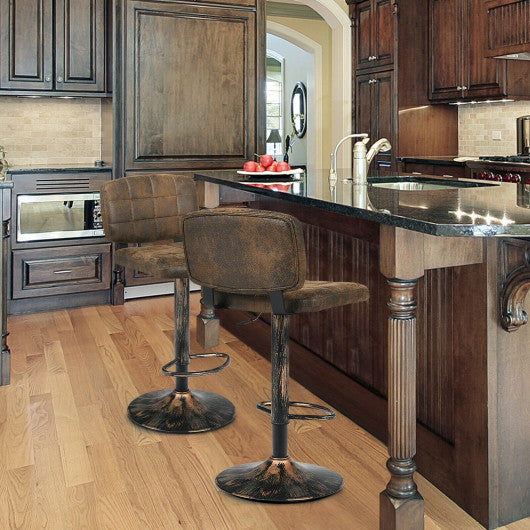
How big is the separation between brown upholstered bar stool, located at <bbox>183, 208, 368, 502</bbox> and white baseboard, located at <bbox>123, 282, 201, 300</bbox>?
2956mm

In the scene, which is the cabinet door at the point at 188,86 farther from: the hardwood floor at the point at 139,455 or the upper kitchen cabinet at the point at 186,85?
the hardwood floor at the point at 139,455

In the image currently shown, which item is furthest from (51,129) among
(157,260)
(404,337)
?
(404,337)

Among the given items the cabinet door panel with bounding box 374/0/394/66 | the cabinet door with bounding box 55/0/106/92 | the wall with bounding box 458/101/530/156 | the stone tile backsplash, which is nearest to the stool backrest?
the cabinet door with bounding box 55/0/106/92

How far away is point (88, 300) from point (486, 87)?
12.4 ft

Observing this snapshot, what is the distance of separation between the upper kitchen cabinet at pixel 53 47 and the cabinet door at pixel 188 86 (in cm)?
28

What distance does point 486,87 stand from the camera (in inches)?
227

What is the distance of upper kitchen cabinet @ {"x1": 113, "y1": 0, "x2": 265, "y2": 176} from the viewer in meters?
4.84

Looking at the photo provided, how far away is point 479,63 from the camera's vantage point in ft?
19.1

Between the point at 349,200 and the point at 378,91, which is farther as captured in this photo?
the point at 378,91

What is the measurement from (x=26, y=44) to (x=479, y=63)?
371cm

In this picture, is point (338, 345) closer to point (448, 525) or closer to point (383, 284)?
point (383, 284)

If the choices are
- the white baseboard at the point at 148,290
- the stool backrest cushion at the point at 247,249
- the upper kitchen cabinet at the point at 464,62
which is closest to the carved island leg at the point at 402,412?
the stool backrest cushion at the point at 247,249

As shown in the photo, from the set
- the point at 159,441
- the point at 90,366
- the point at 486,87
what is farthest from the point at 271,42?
the point at 159,441

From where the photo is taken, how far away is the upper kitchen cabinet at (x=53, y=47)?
4664 millimetres
